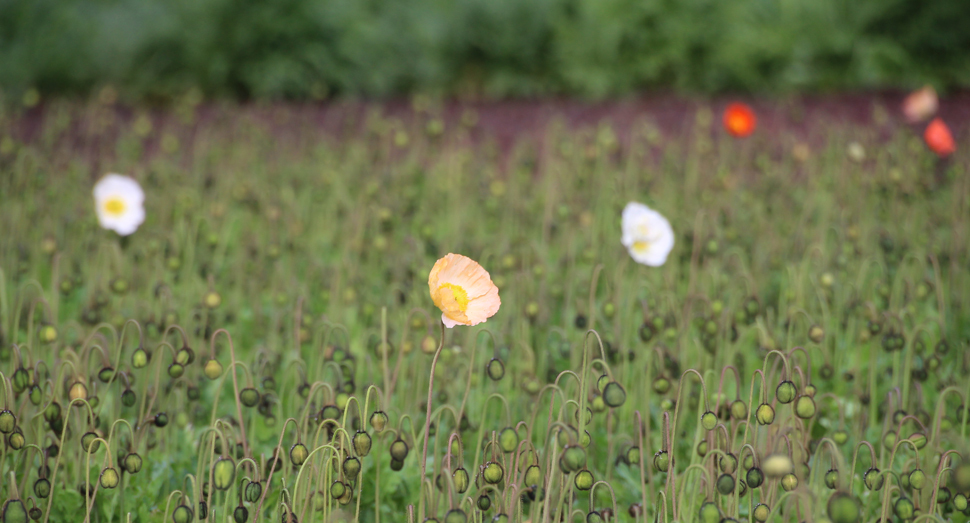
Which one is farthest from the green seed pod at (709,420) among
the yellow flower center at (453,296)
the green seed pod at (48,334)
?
the green seed pod at (48,334)

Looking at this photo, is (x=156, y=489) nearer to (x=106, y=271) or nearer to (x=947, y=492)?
(x=106, y=271)

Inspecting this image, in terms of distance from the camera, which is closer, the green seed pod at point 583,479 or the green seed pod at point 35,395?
the green seed pod at point 583,479

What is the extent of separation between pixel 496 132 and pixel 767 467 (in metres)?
4.26

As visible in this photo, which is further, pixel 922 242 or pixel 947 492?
pixel 922 242

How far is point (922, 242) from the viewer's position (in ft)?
9.92

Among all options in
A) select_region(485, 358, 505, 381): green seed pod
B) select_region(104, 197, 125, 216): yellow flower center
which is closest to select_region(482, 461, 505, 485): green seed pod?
select_region(485, 358, 505, 381): green seed pod

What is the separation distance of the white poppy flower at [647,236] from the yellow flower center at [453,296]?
Answer: 107 cm

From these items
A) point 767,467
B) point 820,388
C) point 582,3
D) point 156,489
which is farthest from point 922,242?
point 582,3

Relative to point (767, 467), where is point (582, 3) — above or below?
above

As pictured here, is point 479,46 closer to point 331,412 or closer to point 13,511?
point 331,412

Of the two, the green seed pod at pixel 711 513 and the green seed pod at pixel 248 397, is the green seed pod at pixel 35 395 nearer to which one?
the green seed pod at pixel 248 397

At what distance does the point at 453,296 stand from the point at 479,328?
0.54m

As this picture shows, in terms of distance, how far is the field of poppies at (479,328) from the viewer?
1.53 metres

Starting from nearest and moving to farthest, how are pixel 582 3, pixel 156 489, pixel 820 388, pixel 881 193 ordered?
pixel 156 489
pixel 820 388
pixel 881 193
pixel 582 3
